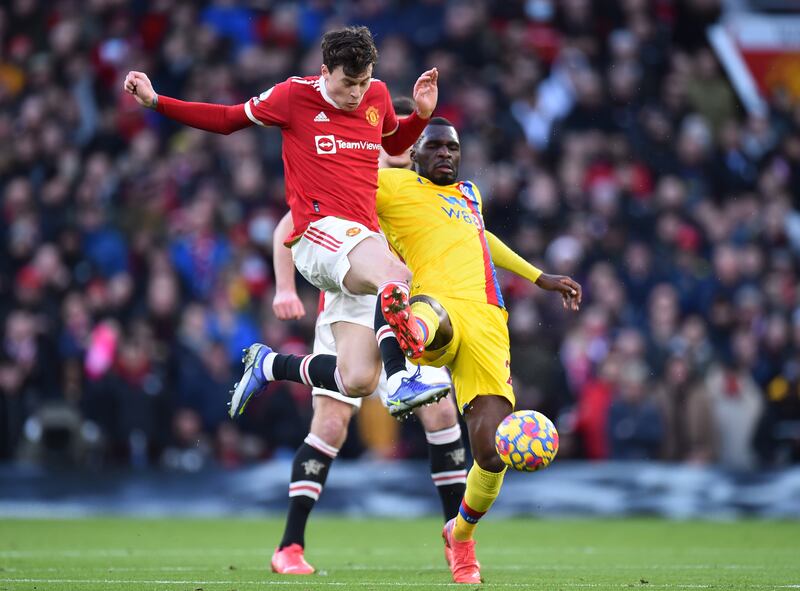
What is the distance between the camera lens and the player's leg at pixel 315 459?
341 inches

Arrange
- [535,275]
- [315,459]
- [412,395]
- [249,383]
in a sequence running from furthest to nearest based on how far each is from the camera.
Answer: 1. [315,459]
2. [535,275]
3. [249,383]
4. [412,395]

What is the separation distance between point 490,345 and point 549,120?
11085 millimetres

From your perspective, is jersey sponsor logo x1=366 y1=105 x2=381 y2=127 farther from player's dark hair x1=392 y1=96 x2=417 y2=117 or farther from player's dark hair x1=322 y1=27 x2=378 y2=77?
player's dark hair x1=392 y1=96 x2=417 y2=117

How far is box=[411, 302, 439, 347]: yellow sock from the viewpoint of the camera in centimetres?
745

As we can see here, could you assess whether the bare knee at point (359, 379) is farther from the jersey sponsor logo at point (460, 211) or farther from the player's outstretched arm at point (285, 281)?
the jersey sponsor logo at point (460, 211)

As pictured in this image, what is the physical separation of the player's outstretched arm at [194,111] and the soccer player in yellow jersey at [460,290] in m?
1.03

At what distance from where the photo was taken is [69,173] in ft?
56.5

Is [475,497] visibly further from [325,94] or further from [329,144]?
[325,94]

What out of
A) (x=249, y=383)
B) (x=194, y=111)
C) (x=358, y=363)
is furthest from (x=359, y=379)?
(x=194, y=111)

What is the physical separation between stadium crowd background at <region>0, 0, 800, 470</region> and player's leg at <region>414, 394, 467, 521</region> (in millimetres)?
5899

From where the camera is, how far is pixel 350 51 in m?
7.65

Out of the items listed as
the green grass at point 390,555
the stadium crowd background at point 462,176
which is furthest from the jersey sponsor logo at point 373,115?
the stadium crowd background at point 462,176

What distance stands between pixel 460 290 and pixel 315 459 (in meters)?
1.65

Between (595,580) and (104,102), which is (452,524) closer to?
(595,580)
